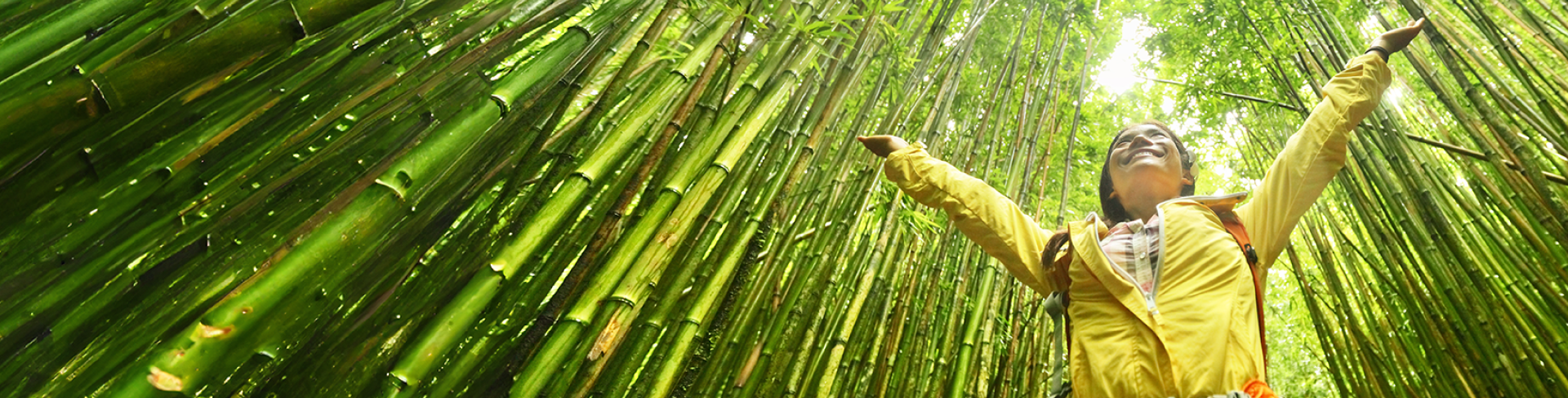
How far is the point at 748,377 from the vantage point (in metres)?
1.42

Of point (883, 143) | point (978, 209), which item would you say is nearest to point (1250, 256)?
point (978, 209)

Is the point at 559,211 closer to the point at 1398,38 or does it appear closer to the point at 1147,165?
the point at 1147,165

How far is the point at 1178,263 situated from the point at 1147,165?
1.04 feet

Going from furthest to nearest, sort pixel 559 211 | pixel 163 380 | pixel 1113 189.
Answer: pixel 1113 189 < pixel 559 211 < pixel 163 380

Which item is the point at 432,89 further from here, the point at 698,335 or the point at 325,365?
the point at 698,335

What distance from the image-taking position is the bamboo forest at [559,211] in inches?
25.7

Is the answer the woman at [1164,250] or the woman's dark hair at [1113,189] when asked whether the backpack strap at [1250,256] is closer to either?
the woman at [1164,250]

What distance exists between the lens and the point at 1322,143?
3.96 ft

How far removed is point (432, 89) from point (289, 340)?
374 mm

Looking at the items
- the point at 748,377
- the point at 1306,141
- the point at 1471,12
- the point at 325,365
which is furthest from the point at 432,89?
the point at 1471,12

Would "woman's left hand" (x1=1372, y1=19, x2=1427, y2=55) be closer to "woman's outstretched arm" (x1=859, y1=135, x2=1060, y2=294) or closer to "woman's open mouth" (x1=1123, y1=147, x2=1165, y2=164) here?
"woman's open mouth" (x1=1123, y1=147, x2=1165, y2=164)

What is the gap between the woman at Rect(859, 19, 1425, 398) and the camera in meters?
1.09

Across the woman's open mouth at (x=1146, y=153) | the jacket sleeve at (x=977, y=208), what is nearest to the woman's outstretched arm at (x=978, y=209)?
the jacket sleeve at (x=977, y=208)

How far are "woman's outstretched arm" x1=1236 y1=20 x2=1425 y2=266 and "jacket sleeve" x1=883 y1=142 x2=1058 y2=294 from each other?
37 cm
